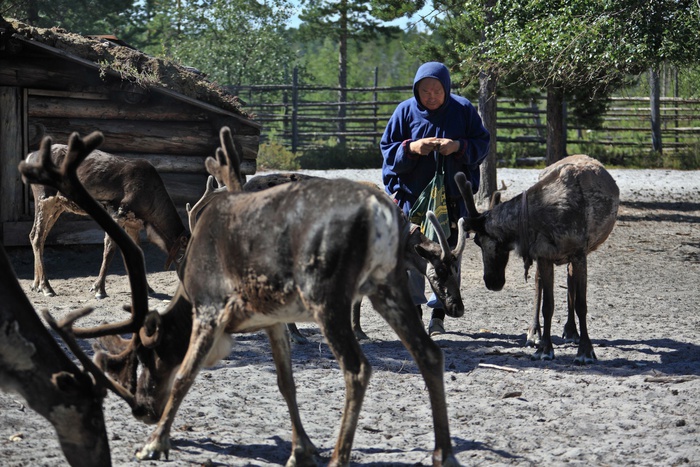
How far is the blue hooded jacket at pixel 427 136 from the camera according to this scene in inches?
295

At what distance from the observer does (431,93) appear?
744cm

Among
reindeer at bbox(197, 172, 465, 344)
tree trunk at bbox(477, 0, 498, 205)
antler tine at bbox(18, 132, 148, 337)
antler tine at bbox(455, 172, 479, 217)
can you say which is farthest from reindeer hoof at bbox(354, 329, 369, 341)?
tree trunk at bbox(477, 0, 498, 205)

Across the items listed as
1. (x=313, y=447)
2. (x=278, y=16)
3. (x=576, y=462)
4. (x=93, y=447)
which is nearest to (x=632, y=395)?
(x=576, y=462)

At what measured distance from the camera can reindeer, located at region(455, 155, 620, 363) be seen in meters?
7.02

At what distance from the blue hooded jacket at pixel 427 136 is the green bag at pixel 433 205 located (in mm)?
125

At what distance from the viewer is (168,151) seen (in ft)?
40.8

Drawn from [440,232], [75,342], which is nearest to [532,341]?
[440,232]

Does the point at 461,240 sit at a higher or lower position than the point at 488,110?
lower

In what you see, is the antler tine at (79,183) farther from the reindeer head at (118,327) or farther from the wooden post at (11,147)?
the wooden post at (11,147)

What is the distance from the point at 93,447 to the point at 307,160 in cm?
2347

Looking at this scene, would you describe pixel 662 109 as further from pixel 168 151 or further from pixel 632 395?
pixel 632 395

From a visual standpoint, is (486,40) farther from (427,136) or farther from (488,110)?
(427,136)

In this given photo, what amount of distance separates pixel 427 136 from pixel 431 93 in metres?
0.38

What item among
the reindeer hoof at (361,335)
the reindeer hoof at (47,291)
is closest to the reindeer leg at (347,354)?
the reindeer hoof at (361,335)
